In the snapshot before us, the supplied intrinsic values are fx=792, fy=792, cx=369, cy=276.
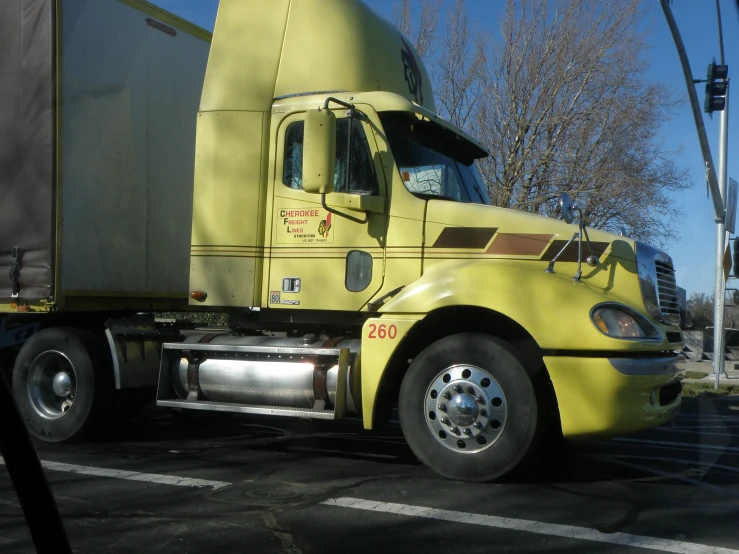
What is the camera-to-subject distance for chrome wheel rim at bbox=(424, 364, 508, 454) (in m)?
5.40

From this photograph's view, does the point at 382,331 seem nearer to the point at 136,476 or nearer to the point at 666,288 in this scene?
the point at 136,476

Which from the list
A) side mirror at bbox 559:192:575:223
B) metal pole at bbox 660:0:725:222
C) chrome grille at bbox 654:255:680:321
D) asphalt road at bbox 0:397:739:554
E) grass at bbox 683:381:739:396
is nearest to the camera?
asphalt road at bbox 0:397:739:554

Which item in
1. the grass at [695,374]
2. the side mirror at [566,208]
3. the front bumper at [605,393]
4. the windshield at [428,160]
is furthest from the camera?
the grass at [695,374]

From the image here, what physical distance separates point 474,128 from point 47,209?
18.5 metres

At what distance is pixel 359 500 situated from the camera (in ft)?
16.5

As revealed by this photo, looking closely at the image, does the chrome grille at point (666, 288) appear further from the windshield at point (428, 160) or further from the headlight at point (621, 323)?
the windshield at point (428, 160)

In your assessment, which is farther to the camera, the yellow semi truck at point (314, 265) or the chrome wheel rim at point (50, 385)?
the chrome wheel rim at point (50, 385)

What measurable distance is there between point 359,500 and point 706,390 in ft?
31.6

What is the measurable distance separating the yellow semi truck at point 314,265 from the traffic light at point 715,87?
29.4 ft

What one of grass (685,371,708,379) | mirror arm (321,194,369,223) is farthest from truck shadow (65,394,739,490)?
grass (685,371,708,379)

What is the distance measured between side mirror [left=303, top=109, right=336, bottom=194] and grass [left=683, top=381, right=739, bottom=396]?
8738 mm

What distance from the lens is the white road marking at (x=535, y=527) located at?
13.2 feet

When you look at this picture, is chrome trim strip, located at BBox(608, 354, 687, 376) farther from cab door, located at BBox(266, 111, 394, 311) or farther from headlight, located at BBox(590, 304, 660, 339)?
cab door, located at BBox(266, 111, 394, 311)

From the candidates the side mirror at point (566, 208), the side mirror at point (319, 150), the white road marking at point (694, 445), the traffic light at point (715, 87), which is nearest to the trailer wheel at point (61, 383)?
the side mirror at point (319, 150)
